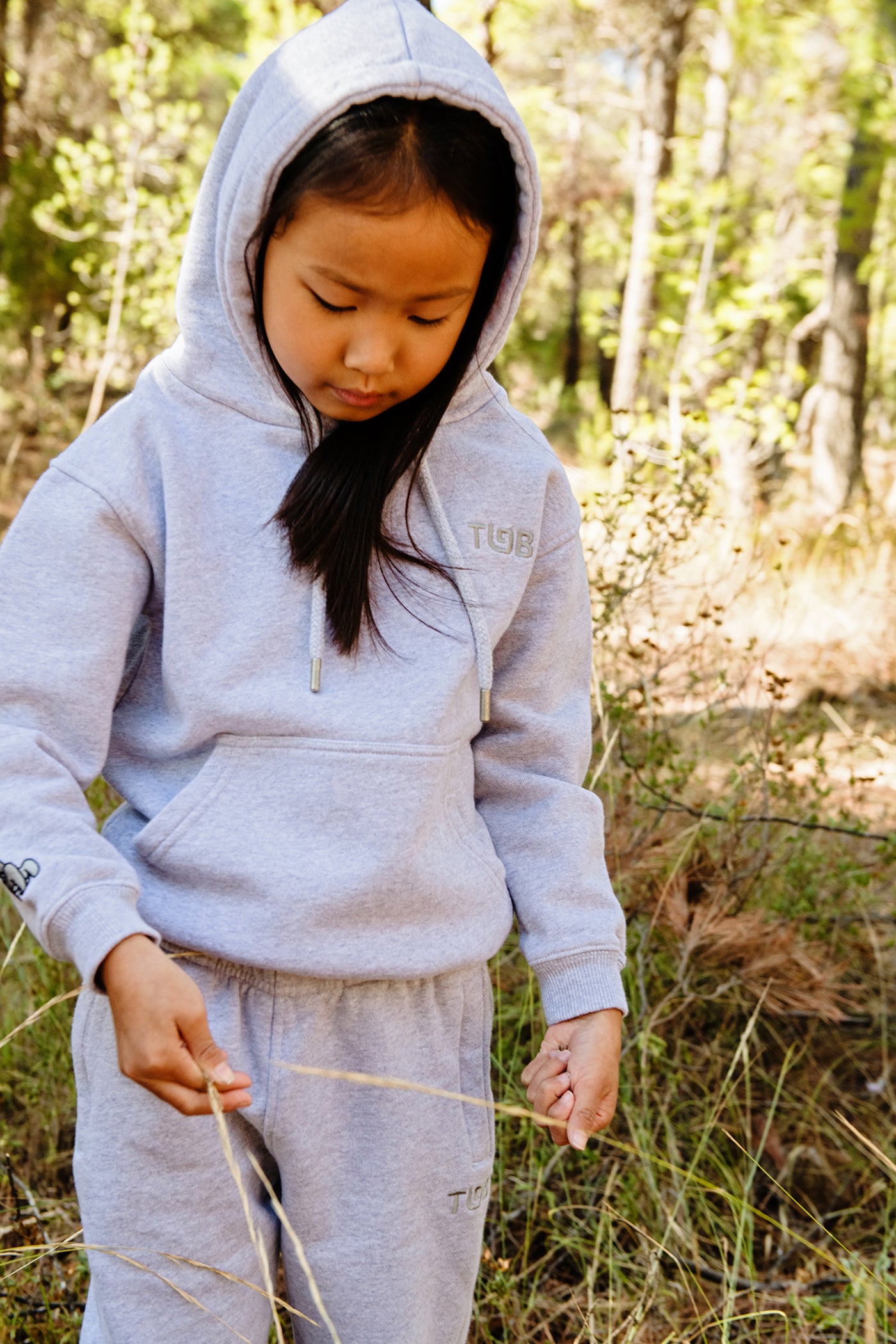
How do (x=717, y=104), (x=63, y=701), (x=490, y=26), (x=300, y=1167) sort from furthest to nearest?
(x=717, y=104) → (x=490, y=26) → (x=300, y=1167) → (x=63, y=701)

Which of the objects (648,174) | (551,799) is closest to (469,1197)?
(551,799)

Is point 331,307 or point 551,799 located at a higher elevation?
point 331,307

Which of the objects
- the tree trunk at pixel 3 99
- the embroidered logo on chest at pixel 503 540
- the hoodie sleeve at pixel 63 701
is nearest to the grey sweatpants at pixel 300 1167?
the hoodie sleeve at pixel 63 701

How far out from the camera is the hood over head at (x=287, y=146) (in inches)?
42.4

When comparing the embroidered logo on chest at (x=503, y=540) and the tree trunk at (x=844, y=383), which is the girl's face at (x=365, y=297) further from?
the tree trunk at (x=844, y=383)

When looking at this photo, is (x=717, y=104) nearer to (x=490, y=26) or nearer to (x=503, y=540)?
(x=490, y=26)

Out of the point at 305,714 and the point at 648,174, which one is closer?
the point at 305,714

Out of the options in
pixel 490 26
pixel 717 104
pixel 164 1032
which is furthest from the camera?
pixel 717 104

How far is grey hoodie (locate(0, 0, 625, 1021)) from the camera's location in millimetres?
1070

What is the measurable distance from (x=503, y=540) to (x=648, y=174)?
692 centimetres

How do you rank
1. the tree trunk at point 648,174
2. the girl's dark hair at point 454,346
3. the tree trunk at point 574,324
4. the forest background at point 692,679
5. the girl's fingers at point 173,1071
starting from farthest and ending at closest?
the tree trunk at point 574,324 → the tree trunk at point 648,174 → the forest background at point 692,679 → the girl's dark hair at point 454,346 → the girl's fingers at point 173,1071

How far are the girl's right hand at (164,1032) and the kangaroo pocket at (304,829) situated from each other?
163 mm

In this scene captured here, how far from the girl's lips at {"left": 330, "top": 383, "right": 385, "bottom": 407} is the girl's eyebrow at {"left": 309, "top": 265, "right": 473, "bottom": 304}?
0.34ft

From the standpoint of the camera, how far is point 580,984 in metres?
1.32
